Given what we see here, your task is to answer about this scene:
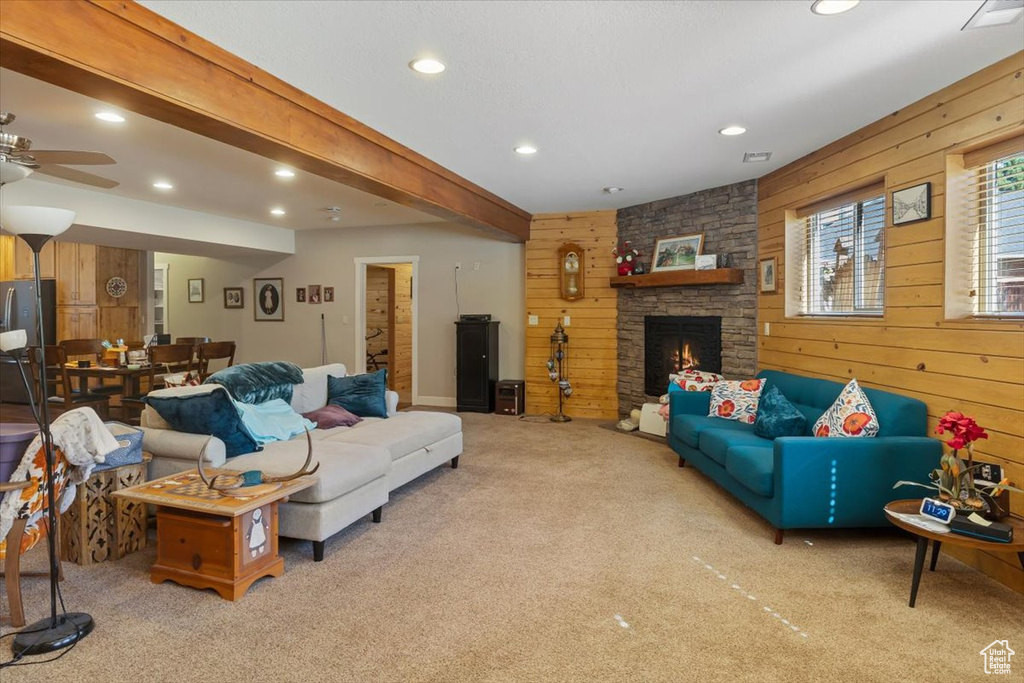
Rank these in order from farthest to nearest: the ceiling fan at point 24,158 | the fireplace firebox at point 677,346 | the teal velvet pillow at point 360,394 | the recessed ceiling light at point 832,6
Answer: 1. the fireplace firebox at point 677,346
2. the teal velvet pillow at point 360,394
3. the ceiling fan at point 24,158
4. the recessed ceiling light at point 832,6

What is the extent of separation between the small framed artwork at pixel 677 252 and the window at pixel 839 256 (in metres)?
1.15

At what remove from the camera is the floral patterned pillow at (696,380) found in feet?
17.2

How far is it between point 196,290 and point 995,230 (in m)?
9.89

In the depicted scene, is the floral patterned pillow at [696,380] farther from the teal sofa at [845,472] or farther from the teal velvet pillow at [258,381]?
the teal velvet pillow at [258,381]

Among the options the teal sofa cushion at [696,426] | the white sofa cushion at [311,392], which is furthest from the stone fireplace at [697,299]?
the white sofa cushion at [311,392]

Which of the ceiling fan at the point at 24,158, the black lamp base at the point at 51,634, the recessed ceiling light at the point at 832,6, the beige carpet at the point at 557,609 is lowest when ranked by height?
the beige carpet at the point at 557,609

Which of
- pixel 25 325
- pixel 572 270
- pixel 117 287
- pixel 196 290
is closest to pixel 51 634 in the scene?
pixel 572 270

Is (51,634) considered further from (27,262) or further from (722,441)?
(27,262)

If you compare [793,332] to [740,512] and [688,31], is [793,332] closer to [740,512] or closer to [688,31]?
[740,512]

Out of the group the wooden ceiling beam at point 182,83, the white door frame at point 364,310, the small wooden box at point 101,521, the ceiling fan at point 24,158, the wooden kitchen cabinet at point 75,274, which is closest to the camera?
the wooden ceiling beam at point 182,83

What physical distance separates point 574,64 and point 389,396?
2.95m

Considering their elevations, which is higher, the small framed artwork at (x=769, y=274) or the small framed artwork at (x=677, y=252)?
the small framed artwork at (x=677, y=252)

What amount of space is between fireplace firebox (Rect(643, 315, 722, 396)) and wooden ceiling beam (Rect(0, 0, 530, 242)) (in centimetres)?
333

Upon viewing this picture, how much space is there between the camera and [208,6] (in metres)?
2.25
